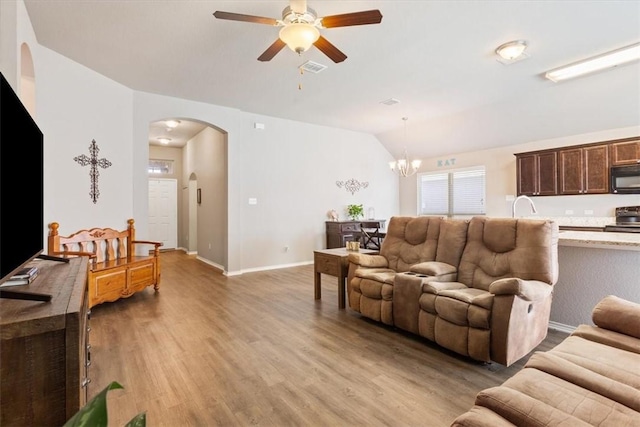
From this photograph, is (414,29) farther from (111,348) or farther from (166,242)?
(166,242)

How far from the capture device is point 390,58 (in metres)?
3.79

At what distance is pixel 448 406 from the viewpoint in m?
1.89

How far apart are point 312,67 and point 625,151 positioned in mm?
5052

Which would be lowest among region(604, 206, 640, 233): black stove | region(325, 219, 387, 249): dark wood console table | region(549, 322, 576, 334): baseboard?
region(549, 322, 576, 334): baseboard

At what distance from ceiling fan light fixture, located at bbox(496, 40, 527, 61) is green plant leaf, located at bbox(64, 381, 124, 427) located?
4381 millimetres

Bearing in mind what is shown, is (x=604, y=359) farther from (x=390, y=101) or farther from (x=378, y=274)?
(x=390, y=101)

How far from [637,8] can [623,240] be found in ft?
7.22

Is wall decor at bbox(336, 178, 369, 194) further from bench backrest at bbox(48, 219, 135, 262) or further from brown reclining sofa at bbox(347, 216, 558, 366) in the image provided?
bench backrest at bbox(48, 219, 135, 262)

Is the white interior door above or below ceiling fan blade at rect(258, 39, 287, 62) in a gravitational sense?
below

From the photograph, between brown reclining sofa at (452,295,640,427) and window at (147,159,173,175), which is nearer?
brown reclining sofa at (452,295,640,427)

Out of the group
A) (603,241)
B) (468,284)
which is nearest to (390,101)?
(468,284)

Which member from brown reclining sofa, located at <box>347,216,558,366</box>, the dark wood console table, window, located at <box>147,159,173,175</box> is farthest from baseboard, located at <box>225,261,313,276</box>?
window, located at <box>147,159,173,175</box>

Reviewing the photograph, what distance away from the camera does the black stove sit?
4652mm

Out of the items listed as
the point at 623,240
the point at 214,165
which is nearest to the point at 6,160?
the point at 623,240
